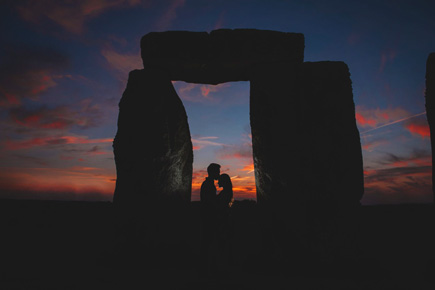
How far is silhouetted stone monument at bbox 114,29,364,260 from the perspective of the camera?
13.1 feet

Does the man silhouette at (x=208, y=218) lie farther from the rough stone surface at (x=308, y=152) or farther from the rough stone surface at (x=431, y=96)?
the rough stone surface at (x=431, y=96)

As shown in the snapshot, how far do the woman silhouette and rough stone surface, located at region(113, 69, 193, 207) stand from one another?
1186mm

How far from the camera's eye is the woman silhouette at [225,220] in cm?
377

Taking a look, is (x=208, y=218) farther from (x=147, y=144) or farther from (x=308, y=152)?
(x=308, y=152)

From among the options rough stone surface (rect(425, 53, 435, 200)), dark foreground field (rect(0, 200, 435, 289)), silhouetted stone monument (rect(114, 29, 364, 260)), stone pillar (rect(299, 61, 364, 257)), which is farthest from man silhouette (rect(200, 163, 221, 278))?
rough stone surface (rect(425, 53, 435, 200))

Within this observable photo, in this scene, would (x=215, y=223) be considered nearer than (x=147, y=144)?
Yes

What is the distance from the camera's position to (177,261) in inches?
165

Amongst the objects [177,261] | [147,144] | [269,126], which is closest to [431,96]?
[269,126]

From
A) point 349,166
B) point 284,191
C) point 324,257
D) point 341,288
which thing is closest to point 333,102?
point 349,166

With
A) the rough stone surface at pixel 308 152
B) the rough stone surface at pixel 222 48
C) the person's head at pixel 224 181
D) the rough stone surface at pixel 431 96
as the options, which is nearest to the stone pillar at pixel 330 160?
the rough stone surface at pixel 308 152

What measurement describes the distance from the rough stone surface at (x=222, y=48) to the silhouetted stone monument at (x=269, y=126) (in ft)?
0.06

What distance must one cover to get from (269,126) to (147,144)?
2163 millimetres

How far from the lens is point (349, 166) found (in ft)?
13.1

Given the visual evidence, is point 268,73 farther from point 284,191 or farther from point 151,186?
point 151,186
